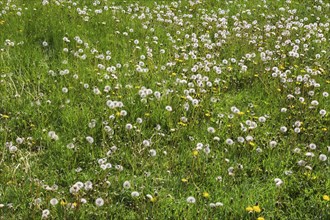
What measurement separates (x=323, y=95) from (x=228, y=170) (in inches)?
83.6

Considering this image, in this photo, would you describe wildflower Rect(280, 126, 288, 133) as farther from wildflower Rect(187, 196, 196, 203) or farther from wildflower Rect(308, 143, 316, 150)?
wildflower Rect(187, 196, 196, 203)

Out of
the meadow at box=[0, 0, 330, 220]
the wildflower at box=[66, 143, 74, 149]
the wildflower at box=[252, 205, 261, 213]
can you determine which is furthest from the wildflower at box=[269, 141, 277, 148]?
the wildflower at box=[66, 143, 74, 149]

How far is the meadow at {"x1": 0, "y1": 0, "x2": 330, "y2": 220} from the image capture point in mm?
3992

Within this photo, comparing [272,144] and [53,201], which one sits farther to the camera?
[272,144]

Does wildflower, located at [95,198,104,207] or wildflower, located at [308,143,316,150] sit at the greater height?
wildflower, located at [308,143,316,150]

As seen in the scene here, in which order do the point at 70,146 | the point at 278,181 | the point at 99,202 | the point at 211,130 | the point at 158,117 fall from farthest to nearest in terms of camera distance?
1. the point at 158,117
2. the point at 211,130
3. the point at 70,146
4. the point at 278,181
5. the point at 99,202

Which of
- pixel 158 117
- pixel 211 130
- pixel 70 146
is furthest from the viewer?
pixel 158 117

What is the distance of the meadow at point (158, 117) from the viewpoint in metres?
3.99

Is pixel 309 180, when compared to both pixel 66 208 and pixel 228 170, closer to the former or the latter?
pixel 228 170

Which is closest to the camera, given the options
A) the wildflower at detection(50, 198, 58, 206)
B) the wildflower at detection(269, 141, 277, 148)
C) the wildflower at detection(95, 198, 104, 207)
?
the wildflower at detection(50, 198, 58, 206)

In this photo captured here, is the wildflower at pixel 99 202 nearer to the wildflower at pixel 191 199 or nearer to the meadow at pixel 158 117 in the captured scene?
the meadow at pixel 158 117

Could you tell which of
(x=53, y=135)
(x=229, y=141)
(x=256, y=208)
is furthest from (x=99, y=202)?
(x=229, y=141)

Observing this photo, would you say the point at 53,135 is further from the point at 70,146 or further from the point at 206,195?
the point at 206,195

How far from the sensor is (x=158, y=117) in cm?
526
